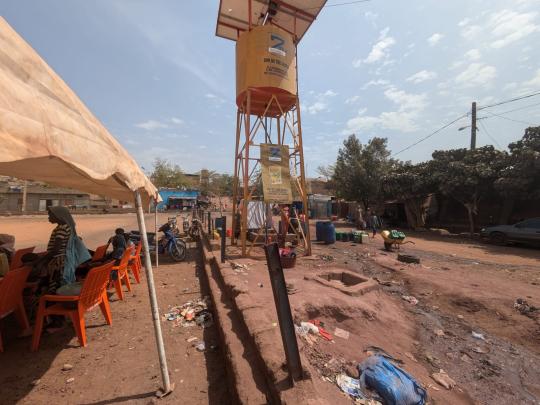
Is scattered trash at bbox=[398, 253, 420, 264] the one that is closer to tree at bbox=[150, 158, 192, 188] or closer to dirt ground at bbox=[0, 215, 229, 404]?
dirt ground at bbox=[0, 215, 229, 404]

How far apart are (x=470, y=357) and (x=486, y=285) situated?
336cm

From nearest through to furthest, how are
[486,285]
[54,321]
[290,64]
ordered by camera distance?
[54,321], [486,285], [290,64]

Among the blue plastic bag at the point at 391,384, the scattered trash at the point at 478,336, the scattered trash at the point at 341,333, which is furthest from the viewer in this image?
the scattered trash at the point at 478,336

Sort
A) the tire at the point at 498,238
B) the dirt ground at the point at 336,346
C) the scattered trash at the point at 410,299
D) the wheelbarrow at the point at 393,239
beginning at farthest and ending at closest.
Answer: the tire at the point at 498,238 → the wheelbarrow at the point at 393,239 → the scattered trash at the point at 410,299 → the dirt ground at the point at 336,346

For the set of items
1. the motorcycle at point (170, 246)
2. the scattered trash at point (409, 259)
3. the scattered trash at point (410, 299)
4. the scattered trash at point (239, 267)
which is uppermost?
the motorcycle at point (170, 246)

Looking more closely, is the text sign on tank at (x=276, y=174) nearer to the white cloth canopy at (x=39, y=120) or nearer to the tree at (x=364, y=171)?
the white cloth canopy at (x=39, y=120)

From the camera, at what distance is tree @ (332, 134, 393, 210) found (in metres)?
23.0

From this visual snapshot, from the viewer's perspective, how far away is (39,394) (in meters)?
2.72

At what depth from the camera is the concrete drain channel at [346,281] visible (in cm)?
555

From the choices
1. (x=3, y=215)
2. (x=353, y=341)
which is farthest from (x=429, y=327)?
(x=3, y=215)

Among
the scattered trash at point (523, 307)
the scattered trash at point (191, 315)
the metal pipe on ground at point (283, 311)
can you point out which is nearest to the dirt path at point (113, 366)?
the scattered trash at point (191, 315)

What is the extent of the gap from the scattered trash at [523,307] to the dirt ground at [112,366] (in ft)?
18.4

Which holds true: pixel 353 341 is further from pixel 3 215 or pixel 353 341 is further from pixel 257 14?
pixel 3 215

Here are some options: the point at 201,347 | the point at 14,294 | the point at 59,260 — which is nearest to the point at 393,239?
the point at 201,347
